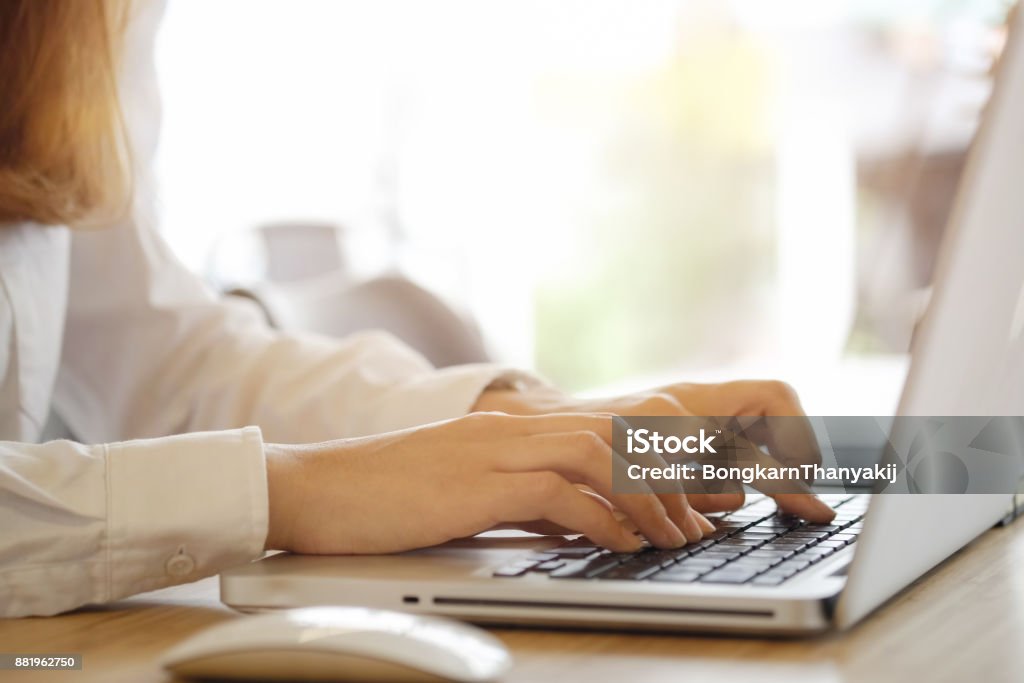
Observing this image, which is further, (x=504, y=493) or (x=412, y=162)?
(x=412, y=162)

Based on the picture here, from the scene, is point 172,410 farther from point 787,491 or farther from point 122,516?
point 787,491

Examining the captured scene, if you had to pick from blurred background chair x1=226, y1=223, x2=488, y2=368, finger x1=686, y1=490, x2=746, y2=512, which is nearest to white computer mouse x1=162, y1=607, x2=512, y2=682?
finger x1=686, y1=490, x2=746, y2=512

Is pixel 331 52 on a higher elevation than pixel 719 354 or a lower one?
higher

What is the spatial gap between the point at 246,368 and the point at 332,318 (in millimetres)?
528

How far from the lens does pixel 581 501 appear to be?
58cm

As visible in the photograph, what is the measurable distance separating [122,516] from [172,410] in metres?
0.48

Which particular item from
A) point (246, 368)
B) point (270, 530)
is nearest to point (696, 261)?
point (246, 368)

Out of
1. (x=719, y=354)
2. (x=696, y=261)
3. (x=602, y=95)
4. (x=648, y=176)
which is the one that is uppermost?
(x=602, y=95)

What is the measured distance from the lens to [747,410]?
751 mm

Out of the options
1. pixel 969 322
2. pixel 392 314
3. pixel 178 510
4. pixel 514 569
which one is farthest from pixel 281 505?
pixel 392 314

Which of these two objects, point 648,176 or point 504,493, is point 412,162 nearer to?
point 648,176

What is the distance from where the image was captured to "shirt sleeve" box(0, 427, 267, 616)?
597 mm

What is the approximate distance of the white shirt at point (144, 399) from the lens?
0.60 meters

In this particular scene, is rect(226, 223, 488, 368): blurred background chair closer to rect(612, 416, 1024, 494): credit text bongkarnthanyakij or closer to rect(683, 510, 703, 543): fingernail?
rect(612, 416, 1024, 494): credit text bongkarnthanyakij
